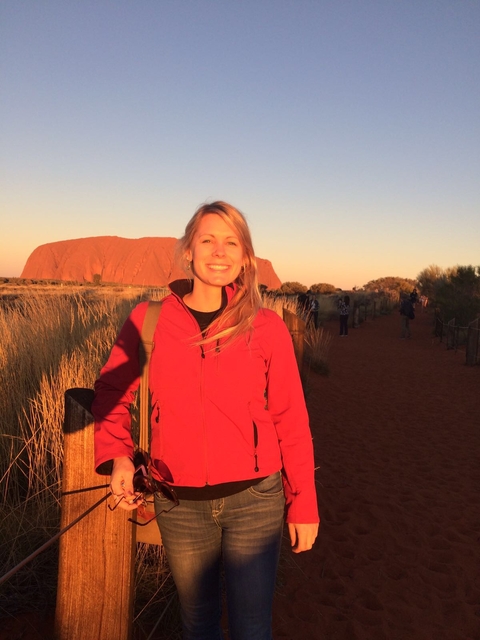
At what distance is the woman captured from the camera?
148 centimetres

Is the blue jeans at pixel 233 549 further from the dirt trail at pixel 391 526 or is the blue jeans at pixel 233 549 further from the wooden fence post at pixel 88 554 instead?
the dirt trail at pixel 391 526

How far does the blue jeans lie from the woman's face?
72 centimetres

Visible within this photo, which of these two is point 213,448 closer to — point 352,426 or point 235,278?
point 235,278

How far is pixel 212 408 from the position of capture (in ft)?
4.96

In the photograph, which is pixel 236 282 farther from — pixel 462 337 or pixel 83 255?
pixel 83 255

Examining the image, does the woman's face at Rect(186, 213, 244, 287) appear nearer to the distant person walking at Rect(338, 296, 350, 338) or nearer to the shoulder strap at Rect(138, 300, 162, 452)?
the shoulder strap at Rect(138, 300, 162, 452)

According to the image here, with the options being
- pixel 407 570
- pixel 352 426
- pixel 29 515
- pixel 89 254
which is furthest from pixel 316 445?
pixel 89 254

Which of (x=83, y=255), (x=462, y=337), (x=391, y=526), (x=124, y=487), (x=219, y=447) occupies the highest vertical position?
(x=83, y=255)

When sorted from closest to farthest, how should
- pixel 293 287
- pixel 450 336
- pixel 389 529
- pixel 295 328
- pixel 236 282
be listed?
pixel 236 282 → pixel 389 529 → pixel 295 328 → pixel 450 336 → pixel 293 287

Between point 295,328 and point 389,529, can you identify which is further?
point 295,328

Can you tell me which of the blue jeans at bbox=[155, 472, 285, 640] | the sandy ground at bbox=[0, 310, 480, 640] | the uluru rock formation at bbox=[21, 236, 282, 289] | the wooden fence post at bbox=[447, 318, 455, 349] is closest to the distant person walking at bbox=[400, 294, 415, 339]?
the wooden fence post at bbox=[447, 318, 455, 349]

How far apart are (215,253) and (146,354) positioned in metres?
0.43

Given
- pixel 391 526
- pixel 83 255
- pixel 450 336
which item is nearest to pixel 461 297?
pixel 450 336

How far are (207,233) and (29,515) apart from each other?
205 cm
